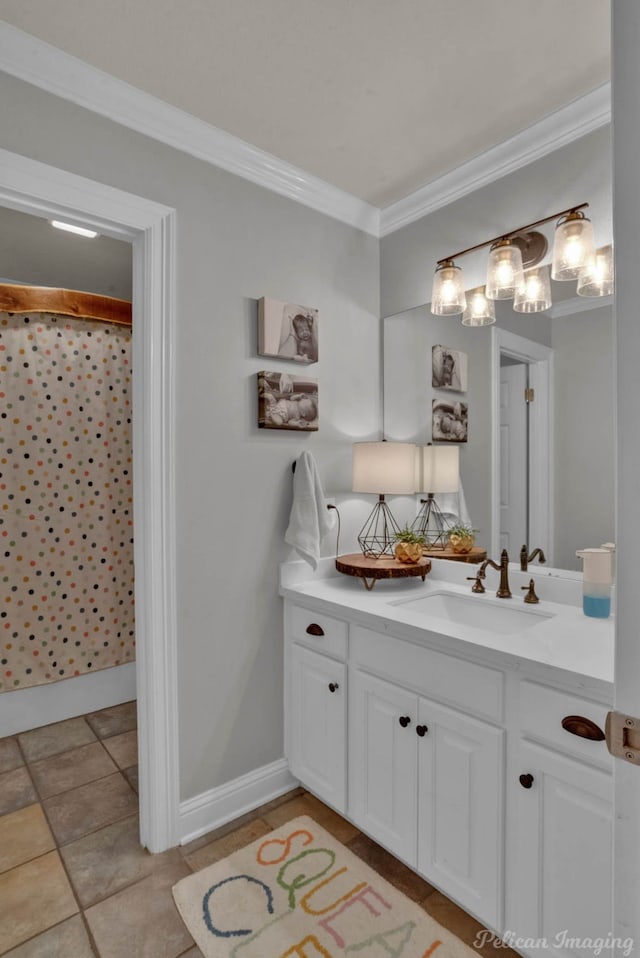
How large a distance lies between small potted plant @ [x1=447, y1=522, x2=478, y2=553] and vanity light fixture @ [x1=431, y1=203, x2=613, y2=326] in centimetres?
82

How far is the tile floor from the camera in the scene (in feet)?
4.83

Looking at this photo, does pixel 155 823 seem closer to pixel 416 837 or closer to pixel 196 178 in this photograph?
pixel 416 837

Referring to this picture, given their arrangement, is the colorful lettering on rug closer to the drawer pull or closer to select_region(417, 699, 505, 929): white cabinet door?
select_region(417, 699, 505, 929): white cabinet door

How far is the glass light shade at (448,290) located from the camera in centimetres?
209

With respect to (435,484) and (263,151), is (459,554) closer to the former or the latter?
(435,484)

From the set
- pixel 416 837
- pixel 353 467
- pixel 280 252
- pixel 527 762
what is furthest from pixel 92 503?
pixel 527 762

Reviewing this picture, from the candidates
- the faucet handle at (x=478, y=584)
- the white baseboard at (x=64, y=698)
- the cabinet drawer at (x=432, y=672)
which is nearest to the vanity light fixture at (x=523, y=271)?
the faucet handle at (x=478, y=584)

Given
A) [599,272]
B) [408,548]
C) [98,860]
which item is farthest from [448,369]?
[98,860]

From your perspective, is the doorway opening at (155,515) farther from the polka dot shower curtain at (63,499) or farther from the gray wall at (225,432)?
the polka dot shower curtain at (63,499)

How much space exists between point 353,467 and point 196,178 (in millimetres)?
1274

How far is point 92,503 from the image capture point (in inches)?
110

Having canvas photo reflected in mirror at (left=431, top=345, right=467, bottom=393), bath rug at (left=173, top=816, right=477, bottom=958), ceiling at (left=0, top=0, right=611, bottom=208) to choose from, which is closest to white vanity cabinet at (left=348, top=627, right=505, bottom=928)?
bath rug at (left=173, top=816, right=477, bottom=958)

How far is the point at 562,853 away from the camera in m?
1.23

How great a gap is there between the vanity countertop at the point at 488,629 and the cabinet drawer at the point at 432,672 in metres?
0.04
